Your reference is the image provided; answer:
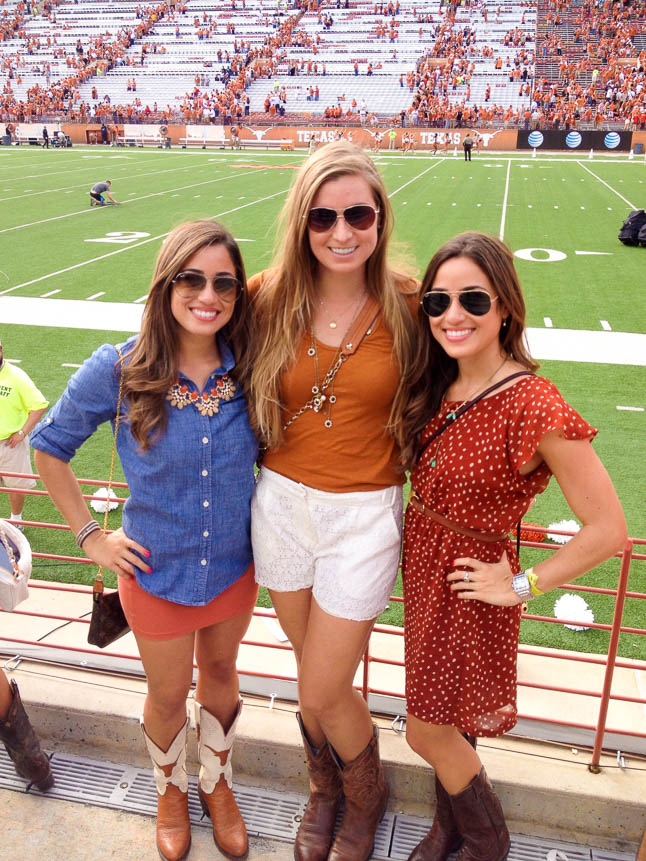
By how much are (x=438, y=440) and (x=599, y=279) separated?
11186 mm

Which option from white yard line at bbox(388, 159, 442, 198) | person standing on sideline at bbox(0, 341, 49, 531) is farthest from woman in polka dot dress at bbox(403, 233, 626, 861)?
white yard line at bbox(388, 159, 442, 198)

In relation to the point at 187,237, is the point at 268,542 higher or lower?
lower

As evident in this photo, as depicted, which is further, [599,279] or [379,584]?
[599,279]

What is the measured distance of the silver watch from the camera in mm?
2059

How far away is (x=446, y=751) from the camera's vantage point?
235cm

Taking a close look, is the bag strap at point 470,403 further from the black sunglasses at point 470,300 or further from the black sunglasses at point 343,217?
the black sunglasses at point 343,217

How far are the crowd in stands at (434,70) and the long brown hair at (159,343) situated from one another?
40.1 m

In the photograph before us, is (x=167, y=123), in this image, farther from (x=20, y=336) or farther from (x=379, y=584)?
(x=379, y=584)

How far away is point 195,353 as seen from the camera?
7.59ft

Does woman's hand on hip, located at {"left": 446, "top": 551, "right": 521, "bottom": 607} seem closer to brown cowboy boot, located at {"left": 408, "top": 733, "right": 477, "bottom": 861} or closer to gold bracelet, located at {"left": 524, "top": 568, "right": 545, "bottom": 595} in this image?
gold bracelet, located at {"left": 524, "top": 568, "right": 545, "bottom": 595}

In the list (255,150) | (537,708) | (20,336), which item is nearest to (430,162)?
(255,150)

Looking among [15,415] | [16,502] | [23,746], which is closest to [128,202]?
[15,415]

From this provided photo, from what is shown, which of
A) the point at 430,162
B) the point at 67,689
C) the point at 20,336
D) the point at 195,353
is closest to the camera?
the point at 195,353

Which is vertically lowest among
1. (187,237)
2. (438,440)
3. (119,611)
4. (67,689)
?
(67,689)
